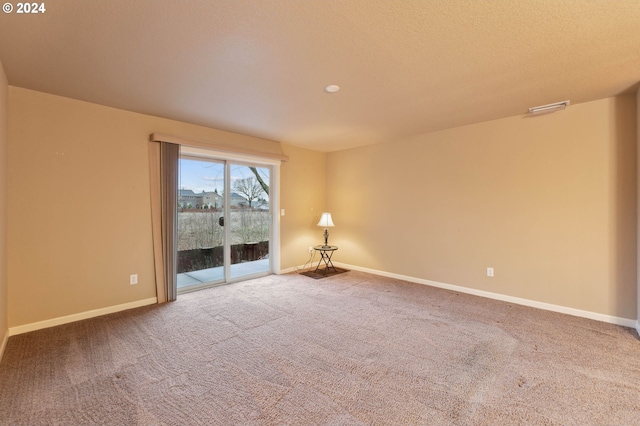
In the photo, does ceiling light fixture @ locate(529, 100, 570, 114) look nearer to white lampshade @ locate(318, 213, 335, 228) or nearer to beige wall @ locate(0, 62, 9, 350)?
white lampshade @ locate(318, 213, 335, 228)

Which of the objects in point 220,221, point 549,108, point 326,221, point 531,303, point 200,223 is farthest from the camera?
point 326,221

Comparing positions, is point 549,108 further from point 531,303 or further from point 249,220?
point 249,220

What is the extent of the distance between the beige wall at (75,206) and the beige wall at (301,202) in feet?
7.11

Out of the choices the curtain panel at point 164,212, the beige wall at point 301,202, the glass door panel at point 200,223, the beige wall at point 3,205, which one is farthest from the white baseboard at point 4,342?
the beige wall at point 301,202

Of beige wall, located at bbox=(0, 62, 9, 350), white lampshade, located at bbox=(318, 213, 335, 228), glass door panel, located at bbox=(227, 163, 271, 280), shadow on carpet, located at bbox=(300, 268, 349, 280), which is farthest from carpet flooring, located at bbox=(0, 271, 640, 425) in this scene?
white lampshade, located at bbox=(318, 213, 335, 228)

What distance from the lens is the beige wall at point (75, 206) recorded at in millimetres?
2777

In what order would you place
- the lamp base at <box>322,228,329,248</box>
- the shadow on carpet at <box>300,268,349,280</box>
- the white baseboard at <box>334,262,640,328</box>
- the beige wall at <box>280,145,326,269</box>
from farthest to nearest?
1. the lamp base at <box>322,228,329,248</box>
2. the beige wall at <box>280,145,326,269</box>
3. the shadow on carpet at <box>300,268,349,280</box>
4. the white baseboard at <box>334,262,640,328</box>

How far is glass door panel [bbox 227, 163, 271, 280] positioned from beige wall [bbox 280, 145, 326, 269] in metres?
0.31

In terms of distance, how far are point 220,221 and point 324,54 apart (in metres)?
3.11

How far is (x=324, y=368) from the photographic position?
2.18 meters

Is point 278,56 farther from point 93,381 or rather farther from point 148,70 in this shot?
point 93,381

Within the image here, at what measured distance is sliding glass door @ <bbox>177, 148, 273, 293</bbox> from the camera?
4.08 m

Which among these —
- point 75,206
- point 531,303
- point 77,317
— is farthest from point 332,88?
point 77,317

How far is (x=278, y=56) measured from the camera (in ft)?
7.12
